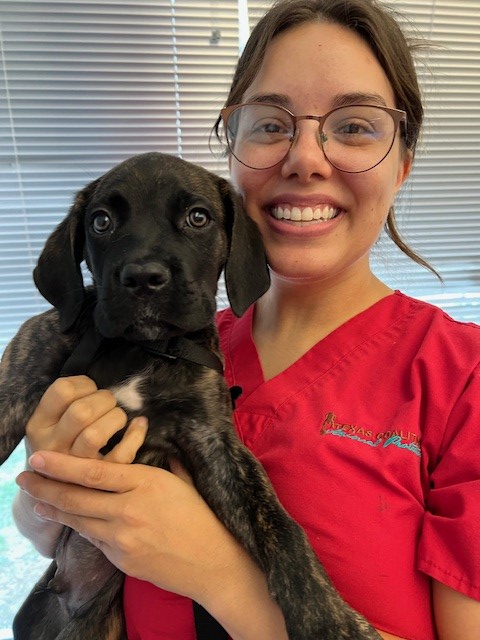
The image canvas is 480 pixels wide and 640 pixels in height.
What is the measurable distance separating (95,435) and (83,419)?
4cm

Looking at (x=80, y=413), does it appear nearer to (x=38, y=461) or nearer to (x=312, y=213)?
(x=38, y=461)

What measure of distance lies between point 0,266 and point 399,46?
2.06 m

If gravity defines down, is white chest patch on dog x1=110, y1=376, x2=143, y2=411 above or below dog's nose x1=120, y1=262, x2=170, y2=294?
below

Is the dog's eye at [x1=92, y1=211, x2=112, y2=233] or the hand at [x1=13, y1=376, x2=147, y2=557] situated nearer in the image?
the hand at [x1=13, y1=376, x2=147, y2=557]

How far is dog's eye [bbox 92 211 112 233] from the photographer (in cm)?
137

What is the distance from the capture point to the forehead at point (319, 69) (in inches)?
53.8

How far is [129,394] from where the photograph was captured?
4.38 ft

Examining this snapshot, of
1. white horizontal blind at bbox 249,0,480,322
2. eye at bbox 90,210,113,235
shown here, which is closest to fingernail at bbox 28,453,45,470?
eye at bbox 90,210,113,235

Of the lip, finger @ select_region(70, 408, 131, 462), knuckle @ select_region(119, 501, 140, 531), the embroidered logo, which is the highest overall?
the lip

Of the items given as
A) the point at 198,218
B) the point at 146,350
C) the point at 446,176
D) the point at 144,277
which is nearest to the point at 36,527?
the point at 146,350

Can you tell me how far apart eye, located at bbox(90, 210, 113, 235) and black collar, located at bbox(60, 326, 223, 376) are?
0.26 meters

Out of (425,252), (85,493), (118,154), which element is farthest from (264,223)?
(425,252)

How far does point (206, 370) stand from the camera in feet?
4.63

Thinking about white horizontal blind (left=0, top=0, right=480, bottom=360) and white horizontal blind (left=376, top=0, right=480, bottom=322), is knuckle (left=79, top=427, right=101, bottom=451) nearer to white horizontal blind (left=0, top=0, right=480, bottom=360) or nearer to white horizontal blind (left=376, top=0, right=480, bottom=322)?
white horizontal blind (left=0, top=0, right=480, bottom=360)
